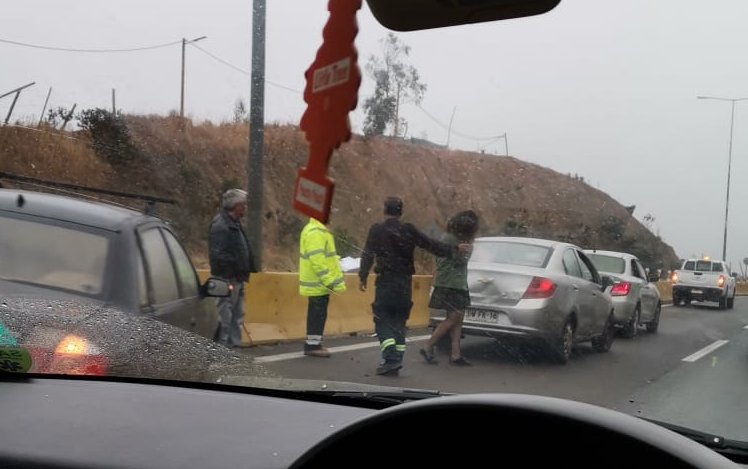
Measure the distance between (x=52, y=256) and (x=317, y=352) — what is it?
3.32 m

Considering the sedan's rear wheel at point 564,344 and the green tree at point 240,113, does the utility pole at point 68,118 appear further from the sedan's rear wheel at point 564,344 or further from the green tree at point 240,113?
the sedan's rear wheel at point 564,344

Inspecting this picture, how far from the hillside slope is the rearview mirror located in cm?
90

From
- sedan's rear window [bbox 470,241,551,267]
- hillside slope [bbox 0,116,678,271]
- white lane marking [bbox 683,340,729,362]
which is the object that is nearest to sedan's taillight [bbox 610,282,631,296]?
sedan's rear window [bbox 470,241,551,267]

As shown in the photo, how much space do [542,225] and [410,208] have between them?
0.73 m

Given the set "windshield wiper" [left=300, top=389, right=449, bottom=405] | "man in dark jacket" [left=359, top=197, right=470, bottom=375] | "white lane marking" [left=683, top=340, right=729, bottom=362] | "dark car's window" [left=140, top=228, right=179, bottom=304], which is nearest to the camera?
"windshield wiper" [left=300, top=389, right=449, bottom=405]

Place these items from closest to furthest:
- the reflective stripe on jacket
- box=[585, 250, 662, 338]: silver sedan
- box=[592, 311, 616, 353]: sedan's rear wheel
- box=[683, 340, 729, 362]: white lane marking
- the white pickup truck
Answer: box=[585, 250, 662, 338]: silver sedan → the reflective stripe on jacket → box=[592, 311, 616, 353]: sedan's rear wheel → box=[683, 340, 729, 362]: white lane marking → the white pickup truck

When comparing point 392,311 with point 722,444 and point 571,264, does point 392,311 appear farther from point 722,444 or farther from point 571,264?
point 722,444

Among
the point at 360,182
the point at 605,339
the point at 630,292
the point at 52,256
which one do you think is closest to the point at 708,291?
the point at 605,339

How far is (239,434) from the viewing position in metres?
2.66

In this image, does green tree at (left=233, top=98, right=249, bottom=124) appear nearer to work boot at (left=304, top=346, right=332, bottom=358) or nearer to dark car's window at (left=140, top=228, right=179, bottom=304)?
dark car's window at (left=140, top=228, right=179, bottom=304)

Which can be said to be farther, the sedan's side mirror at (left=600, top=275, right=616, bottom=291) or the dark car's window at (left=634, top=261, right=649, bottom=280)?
the sedan's side mirror at (left=600, top=275, right=616, bottom=291)

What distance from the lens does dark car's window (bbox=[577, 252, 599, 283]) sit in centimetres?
449

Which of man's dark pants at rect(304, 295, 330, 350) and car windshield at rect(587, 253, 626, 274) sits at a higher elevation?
car windshield at rect(587, 253, 626, 274)

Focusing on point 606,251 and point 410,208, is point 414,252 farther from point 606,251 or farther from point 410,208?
point 606,251
